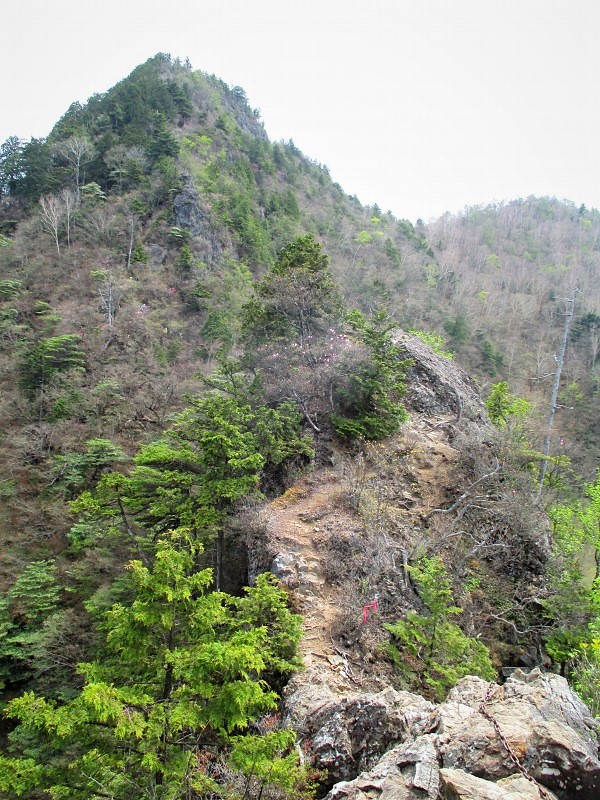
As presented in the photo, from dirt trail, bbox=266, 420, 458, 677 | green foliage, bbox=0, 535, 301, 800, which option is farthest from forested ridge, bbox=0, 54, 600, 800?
dirt trail, bbox=266, 420, 458, 677

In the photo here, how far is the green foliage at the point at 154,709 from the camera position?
168 inches

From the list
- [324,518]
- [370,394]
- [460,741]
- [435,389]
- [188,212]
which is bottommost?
[324,518]

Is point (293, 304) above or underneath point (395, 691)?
above

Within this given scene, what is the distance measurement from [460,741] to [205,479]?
7.52 m

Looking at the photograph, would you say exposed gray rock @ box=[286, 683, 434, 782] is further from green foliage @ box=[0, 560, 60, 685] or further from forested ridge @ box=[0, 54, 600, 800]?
green foliage @ box=[0, 560, 60, 685]

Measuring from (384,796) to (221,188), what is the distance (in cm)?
4068

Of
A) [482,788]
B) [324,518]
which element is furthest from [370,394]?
[482,788]

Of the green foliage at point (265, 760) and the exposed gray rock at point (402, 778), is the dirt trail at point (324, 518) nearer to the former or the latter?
the exposed gray rock at point (402, 778)

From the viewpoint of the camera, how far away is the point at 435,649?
726 cm

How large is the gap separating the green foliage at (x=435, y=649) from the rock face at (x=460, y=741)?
88 centimetres

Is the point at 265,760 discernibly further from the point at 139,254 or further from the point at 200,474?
the point at 139,254

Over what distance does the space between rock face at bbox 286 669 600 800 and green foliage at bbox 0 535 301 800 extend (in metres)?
1.17

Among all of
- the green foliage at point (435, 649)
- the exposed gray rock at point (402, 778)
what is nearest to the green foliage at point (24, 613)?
the green foliage at point (435, 649)

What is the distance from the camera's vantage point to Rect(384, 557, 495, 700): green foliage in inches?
279
